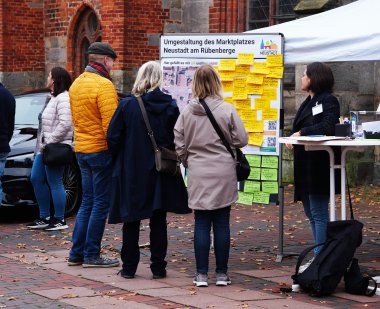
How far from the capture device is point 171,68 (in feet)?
35.3

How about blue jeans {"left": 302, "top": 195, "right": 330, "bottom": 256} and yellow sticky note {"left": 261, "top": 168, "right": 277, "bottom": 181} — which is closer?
blue jeans {"left": 302, "top": 195, "right": 330, "bottom": 256}

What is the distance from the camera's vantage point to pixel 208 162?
28.2 ft

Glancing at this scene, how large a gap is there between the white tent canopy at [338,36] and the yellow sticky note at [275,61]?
60mm

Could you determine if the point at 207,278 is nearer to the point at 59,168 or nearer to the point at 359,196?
the point at 59,168

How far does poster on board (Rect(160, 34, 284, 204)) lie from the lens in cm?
996

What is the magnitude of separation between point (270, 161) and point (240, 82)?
85cm

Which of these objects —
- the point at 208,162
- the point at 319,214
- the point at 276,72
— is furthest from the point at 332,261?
the point at 276,72

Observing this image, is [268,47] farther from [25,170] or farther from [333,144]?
[25,170]

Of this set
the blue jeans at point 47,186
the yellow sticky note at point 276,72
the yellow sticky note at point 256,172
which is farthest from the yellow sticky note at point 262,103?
the blue jeans at point 47,186

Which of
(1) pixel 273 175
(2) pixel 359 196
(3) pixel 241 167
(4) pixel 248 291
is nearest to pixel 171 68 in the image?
(1) pixel 273 175

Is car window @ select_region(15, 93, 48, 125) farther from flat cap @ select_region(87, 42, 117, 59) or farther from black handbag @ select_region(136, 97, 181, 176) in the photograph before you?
black handbag @ select_region(136, 97, 181, 176)

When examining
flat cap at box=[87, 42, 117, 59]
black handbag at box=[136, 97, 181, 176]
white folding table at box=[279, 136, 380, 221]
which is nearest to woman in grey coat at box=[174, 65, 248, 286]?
black handbag at box=[136, 97, 181, 176]

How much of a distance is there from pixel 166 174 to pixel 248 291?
127 centimetres

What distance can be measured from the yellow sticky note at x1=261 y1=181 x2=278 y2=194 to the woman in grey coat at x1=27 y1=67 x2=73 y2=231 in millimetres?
2773
